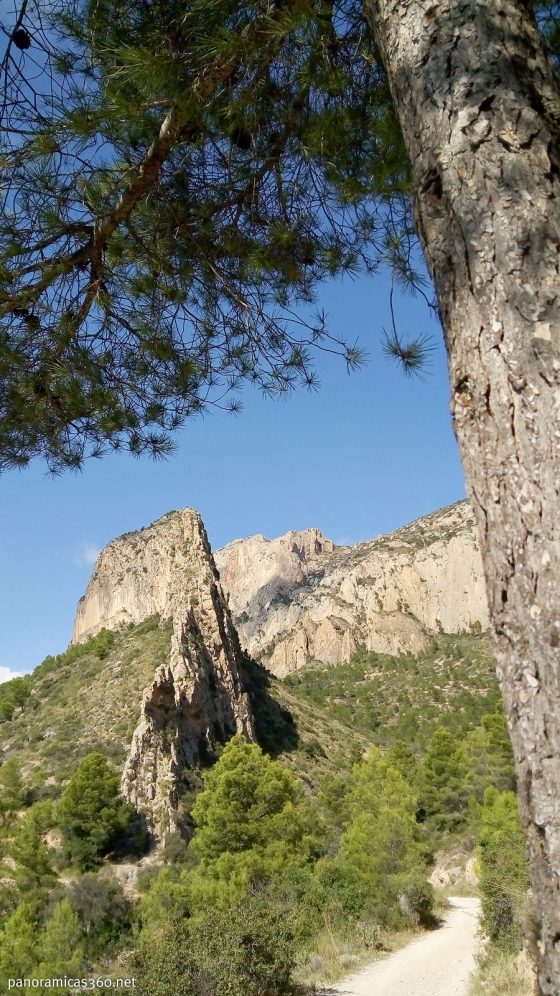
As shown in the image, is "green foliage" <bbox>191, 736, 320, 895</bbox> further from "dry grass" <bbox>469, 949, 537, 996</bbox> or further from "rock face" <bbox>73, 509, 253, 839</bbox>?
"rock face" <bbox>73, 509, 253, 839</bbox>

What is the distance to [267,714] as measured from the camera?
3984 centimetres

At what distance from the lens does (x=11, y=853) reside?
2214cm

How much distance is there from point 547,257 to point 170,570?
4545 centimetres

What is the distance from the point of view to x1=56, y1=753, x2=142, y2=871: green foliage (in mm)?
23734

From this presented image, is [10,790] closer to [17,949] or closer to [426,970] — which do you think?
[17,949]

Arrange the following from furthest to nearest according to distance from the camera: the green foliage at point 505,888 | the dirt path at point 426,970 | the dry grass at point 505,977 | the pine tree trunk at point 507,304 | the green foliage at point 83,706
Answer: the green foliage at point 83,706 < the green foliage at point 505,888 < the dirt path at point 426,970 < the dry grass at point 505,977 < the pine tree trunk at point 507,304

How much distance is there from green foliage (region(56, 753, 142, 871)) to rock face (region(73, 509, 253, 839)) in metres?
1.20

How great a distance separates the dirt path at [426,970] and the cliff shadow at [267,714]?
74.2ft

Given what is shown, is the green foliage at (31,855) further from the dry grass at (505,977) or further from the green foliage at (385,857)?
the dry grass at (505,977)

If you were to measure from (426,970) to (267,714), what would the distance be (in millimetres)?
30335

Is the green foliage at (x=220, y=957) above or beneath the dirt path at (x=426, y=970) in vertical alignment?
above

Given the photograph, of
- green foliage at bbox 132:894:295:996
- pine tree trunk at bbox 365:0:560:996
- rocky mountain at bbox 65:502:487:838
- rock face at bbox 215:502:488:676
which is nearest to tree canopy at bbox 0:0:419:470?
pine tree trunk at bbox 365:0:560:996

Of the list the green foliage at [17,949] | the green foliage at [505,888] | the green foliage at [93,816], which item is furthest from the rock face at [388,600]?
the green foliage at [17,949]

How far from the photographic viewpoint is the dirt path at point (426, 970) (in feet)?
29.6
